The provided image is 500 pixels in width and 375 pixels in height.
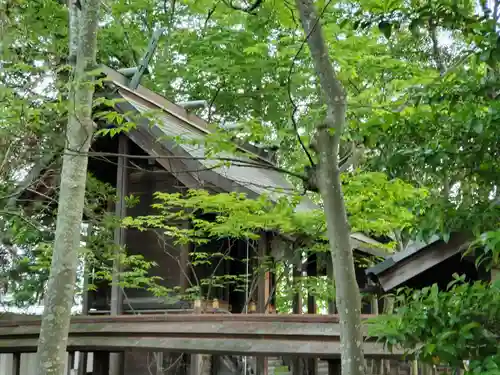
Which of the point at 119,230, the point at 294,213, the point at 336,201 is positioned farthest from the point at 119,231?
the point at 336,201

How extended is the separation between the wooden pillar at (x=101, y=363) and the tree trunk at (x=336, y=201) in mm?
3729

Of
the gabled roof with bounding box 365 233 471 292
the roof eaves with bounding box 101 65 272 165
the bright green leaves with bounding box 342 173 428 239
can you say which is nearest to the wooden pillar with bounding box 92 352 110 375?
the gabled roof with bounding box 365 233 471 292

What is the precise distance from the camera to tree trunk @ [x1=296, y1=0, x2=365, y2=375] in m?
3.46

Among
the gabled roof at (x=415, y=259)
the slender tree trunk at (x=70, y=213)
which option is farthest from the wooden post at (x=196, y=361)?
the gabled roof at (x=415, y=259)

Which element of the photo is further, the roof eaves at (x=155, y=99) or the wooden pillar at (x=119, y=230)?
the roof eaves at (x=155, y=99)

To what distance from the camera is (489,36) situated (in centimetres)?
275

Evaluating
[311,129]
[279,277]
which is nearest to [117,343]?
[311,129]

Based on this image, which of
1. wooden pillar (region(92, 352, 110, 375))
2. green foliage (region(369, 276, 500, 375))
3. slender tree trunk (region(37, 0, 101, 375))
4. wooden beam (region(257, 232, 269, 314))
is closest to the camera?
green foliage (region(369, 276, 500, 375))

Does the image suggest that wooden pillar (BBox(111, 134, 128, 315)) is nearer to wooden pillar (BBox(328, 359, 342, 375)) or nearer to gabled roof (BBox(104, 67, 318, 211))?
gabled roof (BBox(104, 67, 318, 211))

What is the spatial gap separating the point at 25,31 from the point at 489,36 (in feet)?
18.8

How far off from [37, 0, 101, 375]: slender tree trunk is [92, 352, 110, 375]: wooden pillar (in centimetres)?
124

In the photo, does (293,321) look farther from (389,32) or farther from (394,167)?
(389,32)

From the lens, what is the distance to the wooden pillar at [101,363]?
20.8 feet

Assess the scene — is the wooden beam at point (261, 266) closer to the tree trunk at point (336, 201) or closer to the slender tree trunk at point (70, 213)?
the slender tree trunk at point (70, 213)
